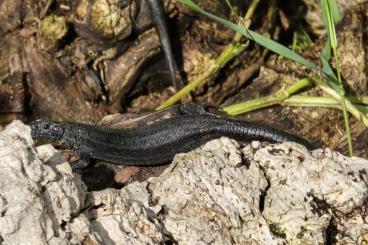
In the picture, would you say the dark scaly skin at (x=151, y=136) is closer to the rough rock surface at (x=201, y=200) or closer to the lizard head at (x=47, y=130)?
the lizard head at (x=47, y=130)

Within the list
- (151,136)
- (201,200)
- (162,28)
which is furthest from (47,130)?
(201,200)

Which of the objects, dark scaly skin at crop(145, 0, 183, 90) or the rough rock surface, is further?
dark scaly skin at crop(145, 0, 183, 90)

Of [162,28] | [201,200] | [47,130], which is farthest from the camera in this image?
[162,28]

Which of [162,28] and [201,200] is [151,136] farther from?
[201,200]

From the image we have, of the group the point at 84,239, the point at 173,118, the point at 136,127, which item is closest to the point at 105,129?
the point at 136,127

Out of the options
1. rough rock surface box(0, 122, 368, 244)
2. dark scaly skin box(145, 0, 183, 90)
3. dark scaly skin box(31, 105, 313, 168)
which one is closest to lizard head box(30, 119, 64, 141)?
dark scaly skin box(31, 105, 313, 168)

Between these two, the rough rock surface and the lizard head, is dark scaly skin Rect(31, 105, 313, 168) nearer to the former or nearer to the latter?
the lizard head

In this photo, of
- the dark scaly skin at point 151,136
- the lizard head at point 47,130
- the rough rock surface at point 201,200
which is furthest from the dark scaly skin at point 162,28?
the rough rock surface at point 201,200
